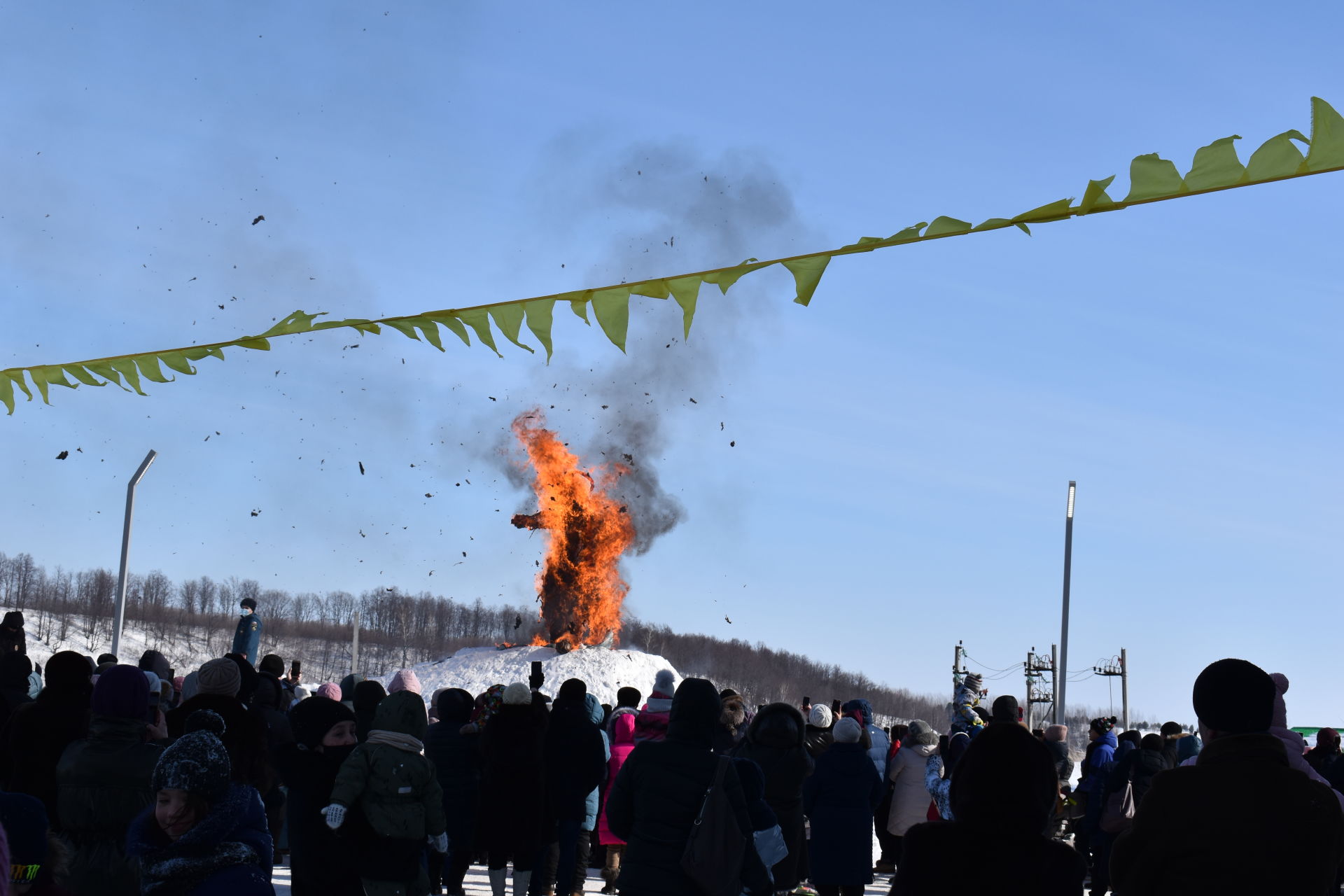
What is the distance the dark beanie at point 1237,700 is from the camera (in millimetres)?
3943

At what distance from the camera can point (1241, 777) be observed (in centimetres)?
376

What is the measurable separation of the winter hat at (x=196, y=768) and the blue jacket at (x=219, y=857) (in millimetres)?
70

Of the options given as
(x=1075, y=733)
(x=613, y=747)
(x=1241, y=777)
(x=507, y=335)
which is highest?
(x=507, y=335)

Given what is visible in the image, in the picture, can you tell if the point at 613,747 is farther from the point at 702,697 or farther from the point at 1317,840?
the point at 1317,840

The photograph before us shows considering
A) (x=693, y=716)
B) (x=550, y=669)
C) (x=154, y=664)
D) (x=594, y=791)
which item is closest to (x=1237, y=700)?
(x=693, y=716)

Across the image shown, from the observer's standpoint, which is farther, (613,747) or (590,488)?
(590,488)

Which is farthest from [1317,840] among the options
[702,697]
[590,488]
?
[590,488]

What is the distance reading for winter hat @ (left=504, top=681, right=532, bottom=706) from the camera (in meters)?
9.38

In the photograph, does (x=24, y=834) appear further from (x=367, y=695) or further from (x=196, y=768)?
(x=367, y=695)

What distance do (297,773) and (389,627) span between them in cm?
13938

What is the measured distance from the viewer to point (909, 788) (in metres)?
11.2

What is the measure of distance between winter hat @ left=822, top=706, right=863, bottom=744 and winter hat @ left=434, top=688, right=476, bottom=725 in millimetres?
2974

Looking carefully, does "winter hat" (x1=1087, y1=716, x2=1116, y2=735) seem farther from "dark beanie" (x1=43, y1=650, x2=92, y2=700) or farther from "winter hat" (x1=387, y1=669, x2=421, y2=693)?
"dark beanie" (x1=43, y1=650, x2=92, y2=700)

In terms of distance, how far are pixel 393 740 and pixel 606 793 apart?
20.1ft
